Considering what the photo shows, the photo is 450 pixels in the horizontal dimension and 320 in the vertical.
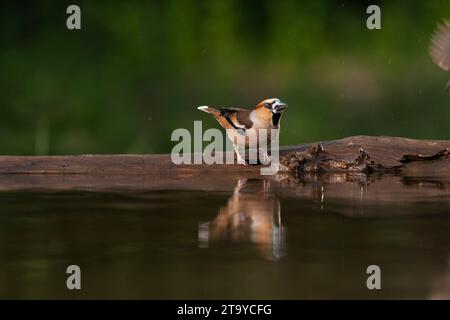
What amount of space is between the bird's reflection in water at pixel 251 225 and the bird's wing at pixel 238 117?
1.36m

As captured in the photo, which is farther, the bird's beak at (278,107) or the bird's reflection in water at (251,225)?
the bird's beak at (278,107)

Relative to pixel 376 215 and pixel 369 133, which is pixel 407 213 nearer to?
pixel 376 215

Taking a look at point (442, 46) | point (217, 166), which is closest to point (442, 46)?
point (442, 46)

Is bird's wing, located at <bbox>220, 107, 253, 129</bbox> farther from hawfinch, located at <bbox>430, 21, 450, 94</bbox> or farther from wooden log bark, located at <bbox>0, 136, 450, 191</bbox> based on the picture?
hawfinch, located at <bbox>430, 21, 450, 94</bbox>

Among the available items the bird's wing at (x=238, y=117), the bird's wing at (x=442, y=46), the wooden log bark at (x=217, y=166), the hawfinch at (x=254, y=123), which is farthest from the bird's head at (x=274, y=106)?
the bird's wing at (x=442, y=46)

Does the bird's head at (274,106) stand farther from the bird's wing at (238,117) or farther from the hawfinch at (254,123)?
the bird's wing at (238,117)

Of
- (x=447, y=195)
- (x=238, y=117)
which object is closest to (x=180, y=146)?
(x=238, y=117)

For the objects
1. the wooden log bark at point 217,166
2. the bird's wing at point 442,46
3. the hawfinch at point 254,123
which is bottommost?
the wooden log bark at point 217,166

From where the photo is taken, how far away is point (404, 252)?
16.2 feet

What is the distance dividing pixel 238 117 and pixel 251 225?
124 inches

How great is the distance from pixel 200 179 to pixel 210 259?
398cm

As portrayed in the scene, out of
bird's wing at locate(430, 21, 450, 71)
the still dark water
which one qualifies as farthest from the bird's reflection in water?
bird's wing at locate(430, 21, 450, 71)

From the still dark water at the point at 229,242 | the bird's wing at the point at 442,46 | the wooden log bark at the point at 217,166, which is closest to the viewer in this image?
the still dark water at the point at 229,242

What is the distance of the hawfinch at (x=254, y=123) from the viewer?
8.77 metres
